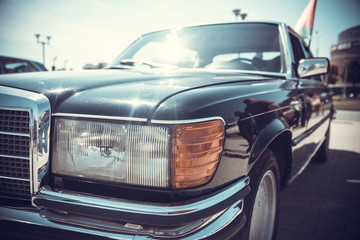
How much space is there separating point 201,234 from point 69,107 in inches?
29.6

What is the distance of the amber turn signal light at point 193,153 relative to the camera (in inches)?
40.5

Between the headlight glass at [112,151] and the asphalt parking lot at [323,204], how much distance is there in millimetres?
1836

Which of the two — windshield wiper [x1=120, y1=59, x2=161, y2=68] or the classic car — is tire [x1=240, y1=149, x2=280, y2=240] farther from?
windshield wiper [x1=120, y1=59, x2=161, y2=68]

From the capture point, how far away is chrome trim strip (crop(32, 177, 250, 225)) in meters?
0.96

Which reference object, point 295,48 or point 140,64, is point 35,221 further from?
point 295,48

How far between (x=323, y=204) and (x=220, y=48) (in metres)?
2.13

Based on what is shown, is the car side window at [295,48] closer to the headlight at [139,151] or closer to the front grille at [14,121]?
the headlight at [139,151]

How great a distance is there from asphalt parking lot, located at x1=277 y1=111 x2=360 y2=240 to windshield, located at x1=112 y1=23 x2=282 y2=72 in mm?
1517

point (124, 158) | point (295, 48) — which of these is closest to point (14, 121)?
point (124, 158)

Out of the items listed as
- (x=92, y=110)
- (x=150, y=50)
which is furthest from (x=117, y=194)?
(x=150, y=50)

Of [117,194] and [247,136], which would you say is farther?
[247,136]

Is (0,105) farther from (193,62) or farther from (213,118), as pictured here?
(193,62)

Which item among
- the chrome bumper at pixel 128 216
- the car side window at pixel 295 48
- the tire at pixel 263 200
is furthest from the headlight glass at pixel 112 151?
the car side window at pixel 295 48

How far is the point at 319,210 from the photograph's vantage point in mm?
2852
